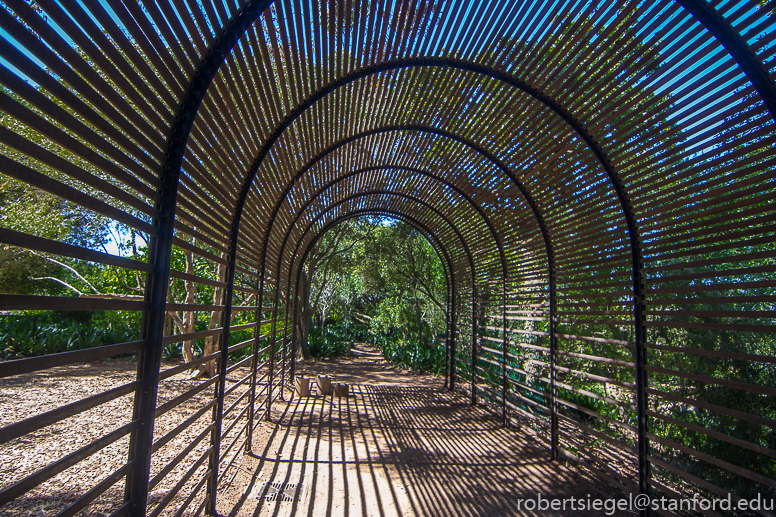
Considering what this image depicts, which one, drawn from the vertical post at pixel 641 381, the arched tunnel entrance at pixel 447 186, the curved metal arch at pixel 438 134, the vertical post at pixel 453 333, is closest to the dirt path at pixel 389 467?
the arched tunnel entrance at pixel 447 186

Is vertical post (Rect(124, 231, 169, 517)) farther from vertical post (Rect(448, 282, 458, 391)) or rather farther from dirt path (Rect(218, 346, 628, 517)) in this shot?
vertical post (Rect(448, 282, 458, 391))

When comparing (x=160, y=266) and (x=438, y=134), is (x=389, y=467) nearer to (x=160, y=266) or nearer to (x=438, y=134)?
(x=160, y=266)

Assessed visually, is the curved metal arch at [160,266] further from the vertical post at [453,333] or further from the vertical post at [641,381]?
the vertical post at [453,333]

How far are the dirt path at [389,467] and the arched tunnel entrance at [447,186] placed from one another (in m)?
0.14

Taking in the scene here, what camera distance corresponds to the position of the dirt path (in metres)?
3.68

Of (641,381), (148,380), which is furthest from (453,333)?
(148,380)

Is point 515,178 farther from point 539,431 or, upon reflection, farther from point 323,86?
point 539,431

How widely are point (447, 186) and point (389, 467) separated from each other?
15.4ft

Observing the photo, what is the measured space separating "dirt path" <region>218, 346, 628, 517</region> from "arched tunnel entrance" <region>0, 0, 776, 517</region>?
0.14m

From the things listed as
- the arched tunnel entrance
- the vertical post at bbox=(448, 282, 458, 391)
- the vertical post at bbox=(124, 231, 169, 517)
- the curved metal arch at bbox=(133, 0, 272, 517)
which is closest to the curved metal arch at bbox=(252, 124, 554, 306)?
the arched tunnel entrance

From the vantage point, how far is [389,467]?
182 inches

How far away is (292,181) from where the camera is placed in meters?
5.04

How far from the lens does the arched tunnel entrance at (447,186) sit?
1699mm

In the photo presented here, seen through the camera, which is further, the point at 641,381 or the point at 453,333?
the point at 453,333
